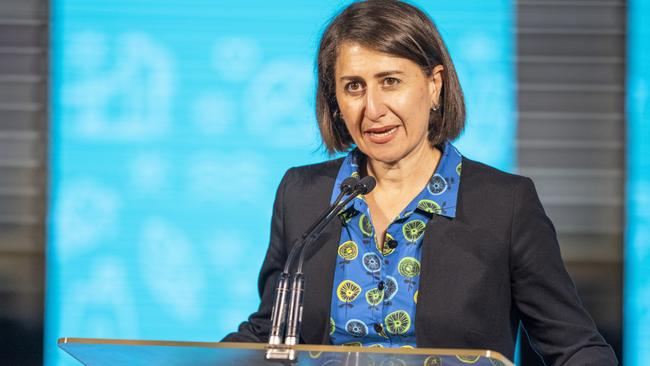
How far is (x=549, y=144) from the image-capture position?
10.2 ft

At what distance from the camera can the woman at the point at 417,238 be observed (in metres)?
1.95

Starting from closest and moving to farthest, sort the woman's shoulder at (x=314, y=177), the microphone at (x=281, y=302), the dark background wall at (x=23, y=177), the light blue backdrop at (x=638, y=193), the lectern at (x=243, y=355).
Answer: the lectern at (x=243, y=355) < the microphone at (x=281, y=302) < the woman's shoulder at (x=314, y=177) < the light blue backdrop at (x=638, y=193) < the dark background wall at (x=23, y=177)

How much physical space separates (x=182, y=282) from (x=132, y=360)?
5.51ft

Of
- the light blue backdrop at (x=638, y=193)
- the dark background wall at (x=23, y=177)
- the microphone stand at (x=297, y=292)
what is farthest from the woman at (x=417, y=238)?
the dark background wall at (x=23, y=177)

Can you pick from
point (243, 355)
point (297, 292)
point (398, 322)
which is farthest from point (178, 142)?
point (243, 355)

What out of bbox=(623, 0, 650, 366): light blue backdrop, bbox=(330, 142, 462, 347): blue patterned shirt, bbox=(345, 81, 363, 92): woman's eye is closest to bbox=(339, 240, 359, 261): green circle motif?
bbox=(330, 142, 462, 347): blue patterned shirt

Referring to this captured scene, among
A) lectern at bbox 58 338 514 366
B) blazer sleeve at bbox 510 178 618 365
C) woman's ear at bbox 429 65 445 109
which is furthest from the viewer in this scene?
woman's ear at bbox 429 65 445 109

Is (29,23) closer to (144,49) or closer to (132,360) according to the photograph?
(144,49)

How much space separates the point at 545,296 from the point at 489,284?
0.11 m

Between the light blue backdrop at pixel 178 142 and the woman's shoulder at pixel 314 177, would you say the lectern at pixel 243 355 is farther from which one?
the light blue backdrop at pixel 178 142

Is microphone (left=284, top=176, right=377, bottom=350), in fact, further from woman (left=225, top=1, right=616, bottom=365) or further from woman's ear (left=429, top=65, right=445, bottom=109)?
woman's ear (left=429, top=65, right=445, bottom=109)

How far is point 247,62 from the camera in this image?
313 cm

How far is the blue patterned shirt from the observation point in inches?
77.2

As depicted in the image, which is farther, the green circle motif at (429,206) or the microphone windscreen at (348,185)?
the green circle motif at (429,206)
